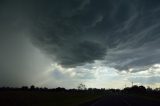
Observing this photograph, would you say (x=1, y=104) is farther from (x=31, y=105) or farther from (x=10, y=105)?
(x=31, y=105)

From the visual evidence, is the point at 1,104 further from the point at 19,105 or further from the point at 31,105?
the point at 31,105

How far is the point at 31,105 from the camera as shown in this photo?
1241 inches

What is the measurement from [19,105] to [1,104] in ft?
8.14

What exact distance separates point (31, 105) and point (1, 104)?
4560 mm

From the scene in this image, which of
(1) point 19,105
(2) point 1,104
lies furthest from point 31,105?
(2) point 1,104

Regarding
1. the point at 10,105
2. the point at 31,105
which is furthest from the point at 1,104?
the point at 31,105

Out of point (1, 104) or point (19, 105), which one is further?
point (19, 105)

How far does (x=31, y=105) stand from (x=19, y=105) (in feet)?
6.86

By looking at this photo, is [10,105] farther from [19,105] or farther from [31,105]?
[31,105]

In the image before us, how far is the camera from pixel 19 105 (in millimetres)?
29781

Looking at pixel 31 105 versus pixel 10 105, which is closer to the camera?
pixel 10 105

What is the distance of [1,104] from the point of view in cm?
2791

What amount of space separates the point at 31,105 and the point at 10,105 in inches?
151
